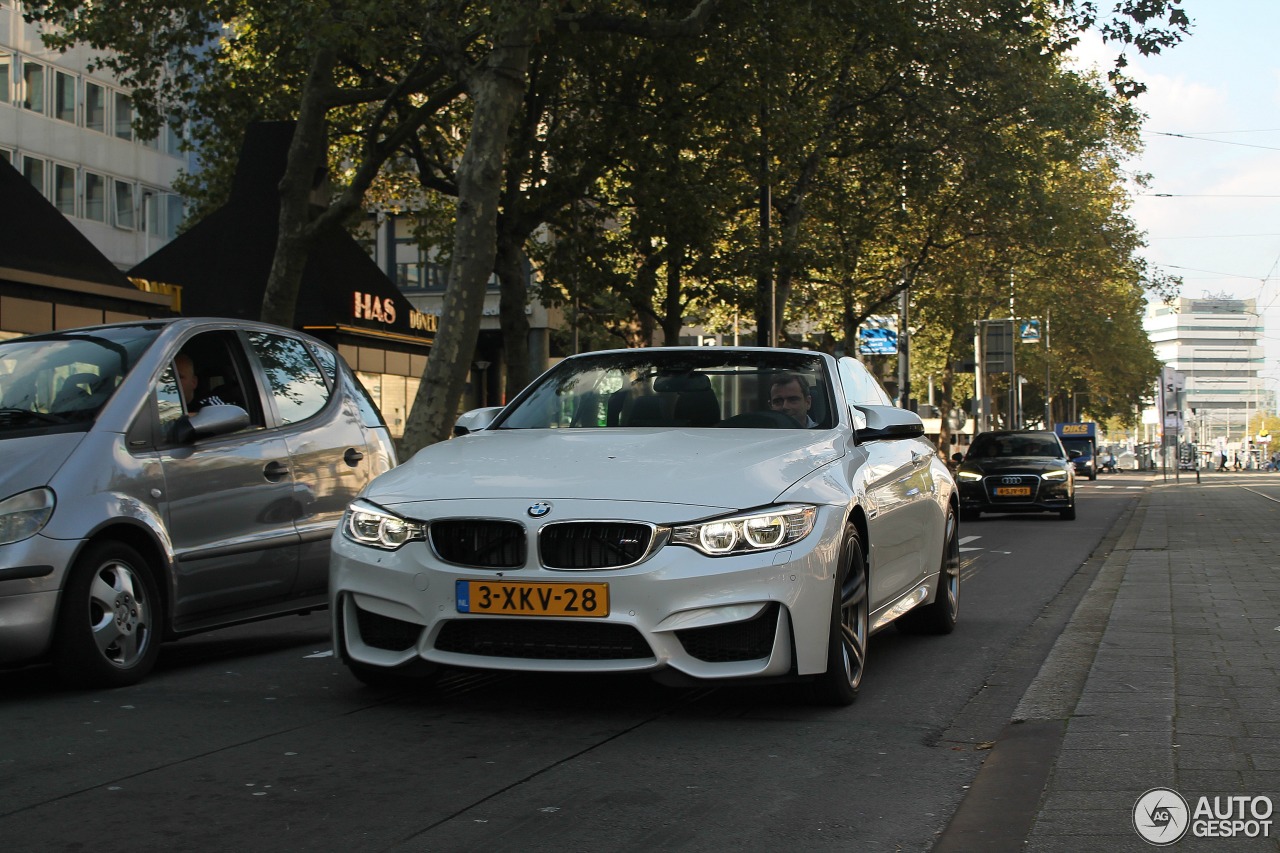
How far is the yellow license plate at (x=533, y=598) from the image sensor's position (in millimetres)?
5711

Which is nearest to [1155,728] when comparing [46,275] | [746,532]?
[746,532]

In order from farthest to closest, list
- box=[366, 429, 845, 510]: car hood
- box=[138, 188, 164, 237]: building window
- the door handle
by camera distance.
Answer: box=[138, 188, 164, 237]: building window
the door handle
box=[366, 429, 845, 510]: car hood

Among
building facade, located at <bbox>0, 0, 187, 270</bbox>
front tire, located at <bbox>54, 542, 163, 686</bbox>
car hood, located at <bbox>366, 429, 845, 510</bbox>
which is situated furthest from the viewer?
building facade, located at <bbox>0, 0, 187, 270</bbox>

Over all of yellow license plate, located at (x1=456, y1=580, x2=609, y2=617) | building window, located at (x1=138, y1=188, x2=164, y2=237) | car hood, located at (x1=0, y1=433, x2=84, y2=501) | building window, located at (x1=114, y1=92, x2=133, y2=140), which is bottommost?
yellow license plate, located at (x1=456, y1=580, x2=609, y2=617)

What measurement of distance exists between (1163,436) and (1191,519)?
28.5 metres

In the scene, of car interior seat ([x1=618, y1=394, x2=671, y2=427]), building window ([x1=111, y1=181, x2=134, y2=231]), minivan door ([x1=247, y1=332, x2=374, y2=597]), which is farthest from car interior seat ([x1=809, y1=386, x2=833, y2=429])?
building window ([x1=111, y1=181, x2=134, y2=231])

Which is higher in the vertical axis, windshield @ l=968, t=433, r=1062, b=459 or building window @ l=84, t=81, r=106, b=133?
building window @ l=84, t=81, r=106, b=133

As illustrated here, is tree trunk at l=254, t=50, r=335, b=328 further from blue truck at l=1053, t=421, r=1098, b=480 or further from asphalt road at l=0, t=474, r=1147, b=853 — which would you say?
blue truck at l=1053, t=421, r=1098, b=480

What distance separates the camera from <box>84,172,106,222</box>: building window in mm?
44969

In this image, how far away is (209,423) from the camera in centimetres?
744

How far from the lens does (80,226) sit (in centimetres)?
4431

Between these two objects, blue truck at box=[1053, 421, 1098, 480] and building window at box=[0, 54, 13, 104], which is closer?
building window at box=[0, 54, 13, 104]

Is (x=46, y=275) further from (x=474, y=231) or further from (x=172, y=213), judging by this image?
(x=172, y=213)

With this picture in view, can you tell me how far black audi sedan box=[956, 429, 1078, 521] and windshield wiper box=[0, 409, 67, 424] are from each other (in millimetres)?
21255
